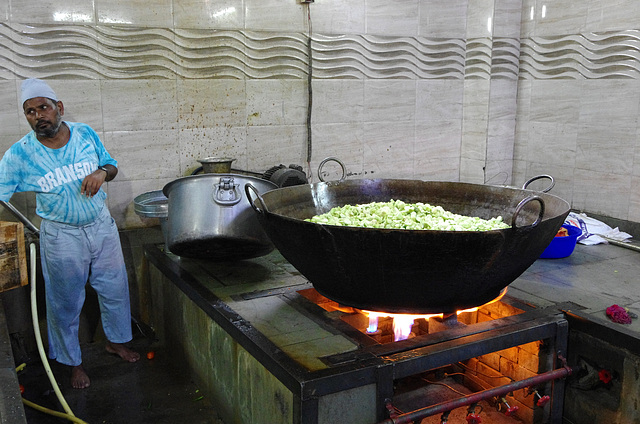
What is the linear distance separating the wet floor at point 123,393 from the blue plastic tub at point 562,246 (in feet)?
7.93

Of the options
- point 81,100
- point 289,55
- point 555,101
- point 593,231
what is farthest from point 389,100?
point 81,100

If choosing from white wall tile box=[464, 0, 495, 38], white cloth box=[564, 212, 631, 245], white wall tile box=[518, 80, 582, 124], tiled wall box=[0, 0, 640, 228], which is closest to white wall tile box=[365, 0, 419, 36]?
tiled wall box=[0, 0, 640, 228]

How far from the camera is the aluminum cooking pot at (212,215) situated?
3.55 m

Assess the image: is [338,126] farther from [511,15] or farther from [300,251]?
[300,251]

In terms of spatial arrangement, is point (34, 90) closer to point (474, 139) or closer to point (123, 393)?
point (123, 393)

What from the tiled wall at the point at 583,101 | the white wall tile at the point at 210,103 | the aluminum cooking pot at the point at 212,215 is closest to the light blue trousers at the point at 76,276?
the aluminum cooking pot at the point at 212,215

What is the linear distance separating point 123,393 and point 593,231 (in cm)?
356

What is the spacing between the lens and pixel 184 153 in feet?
15.4

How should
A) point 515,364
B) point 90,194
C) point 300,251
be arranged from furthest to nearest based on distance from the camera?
point 90,194
point 515,364
point 300,251

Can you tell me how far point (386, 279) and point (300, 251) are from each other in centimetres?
42

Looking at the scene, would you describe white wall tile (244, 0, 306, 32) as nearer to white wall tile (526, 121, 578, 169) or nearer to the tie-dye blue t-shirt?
the tie-dye blue t-shirt

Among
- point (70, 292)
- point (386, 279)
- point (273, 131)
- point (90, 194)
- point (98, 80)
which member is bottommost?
point (70, 292)

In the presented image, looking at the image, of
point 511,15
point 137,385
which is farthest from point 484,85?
point 137,385

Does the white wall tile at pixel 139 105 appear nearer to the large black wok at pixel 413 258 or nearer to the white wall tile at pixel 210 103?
the white wall tile at pixel 210 103
